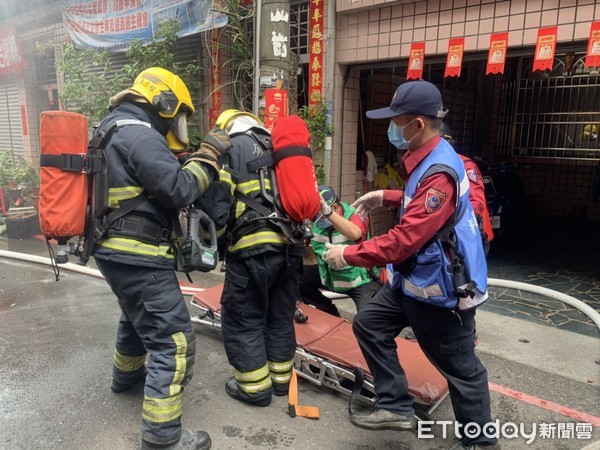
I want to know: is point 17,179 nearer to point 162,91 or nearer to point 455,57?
point 162,91

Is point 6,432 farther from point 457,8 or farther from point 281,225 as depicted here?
point 457,8

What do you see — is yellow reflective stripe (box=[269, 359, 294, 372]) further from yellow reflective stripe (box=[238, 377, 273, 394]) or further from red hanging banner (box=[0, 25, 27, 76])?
red hanging banner (box=[0, 25, 27, 76])

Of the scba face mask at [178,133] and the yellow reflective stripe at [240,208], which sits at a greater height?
the scba face mask at [178,133]

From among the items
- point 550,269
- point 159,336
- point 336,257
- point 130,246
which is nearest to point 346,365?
point 336,257

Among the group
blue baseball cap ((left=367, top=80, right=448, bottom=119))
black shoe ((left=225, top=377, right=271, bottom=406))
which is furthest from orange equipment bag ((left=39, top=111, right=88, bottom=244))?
blue baseball cap ((left=367, top=80, right=448, bottom=119))

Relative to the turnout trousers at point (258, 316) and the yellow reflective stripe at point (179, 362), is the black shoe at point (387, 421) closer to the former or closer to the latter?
the turnout trousers at point (258, 316)

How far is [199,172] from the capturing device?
2.52 m

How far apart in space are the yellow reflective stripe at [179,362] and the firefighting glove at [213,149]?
93 cm

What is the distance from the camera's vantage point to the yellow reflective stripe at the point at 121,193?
2.49 metres

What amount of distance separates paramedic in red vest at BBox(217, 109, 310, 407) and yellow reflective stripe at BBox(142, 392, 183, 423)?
1.83 ft

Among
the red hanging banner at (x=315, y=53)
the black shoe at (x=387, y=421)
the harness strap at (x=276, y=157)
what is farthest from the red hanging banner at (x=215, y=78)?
the black shoe at (x=387, y=421)

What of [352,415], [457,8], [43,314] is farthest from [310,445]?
[457,8]

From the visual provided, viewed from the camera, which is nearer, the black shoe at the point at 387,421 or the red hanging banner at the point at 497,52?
the black shoe at the point at 387,421

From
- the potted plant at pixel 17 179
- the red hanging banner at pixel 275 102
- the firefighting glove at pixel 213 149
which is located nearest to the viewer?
the firefighting glove at pixel 213 149
